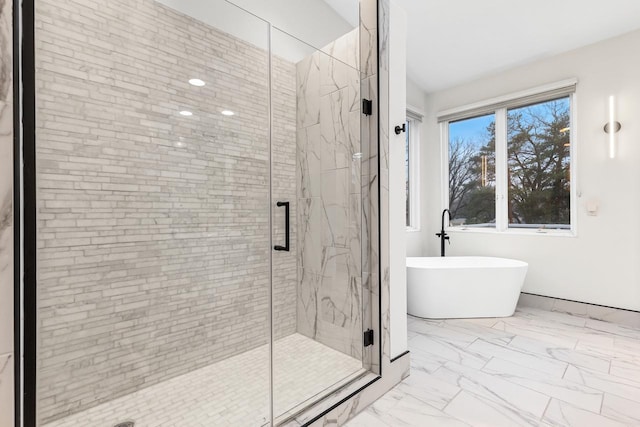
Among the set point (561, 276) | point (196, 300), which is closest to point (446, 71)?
point (561, 276)

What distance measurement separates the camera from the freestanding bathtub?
9.94 feet

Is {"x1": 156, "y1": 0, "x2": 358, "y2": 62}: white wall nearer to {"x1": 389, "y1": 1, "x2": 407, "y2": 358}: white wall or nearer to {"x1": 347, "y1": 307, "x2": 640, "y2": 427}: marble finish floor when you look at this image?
{"x1": 389, "y1": 1, "x2": 407, "y2": 358}: white wall

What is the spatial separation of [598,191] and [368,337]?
2.77 meters

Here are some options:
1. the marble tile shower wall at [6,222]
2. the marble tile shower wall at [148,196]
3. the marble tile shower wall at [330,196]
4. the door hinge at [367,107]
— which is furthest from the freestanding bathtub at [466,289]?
the marble tile shower wall at [6,222]

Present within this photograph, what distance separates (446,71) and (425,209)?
1664 mm

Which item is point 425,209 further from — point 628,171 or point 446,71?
point 628,171

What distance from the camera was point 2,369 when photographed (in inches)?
33.0

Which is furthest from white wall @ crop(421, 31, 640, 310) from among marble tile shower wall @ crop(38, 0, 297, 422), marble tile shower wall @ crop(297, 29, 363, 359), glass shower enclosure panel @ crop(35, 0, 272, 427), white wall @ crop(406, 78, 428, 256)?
glass shower enclosure panel @ crop(35, 0, 272, 427)

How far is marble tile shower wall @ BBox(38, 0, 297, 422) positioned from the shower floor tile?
0.08 metres

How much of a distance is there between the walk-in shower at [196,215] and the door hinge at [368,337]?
0.03 metres

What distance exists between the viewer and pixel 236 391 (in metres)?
1.75

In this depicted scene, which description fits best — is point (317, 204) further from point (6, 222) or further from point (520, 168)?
point (520, 168)

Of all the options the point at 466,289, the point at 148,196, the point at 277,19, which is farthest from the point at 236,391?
the point at 277,19

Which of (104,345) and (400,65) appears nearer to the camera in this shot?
(104,345)
